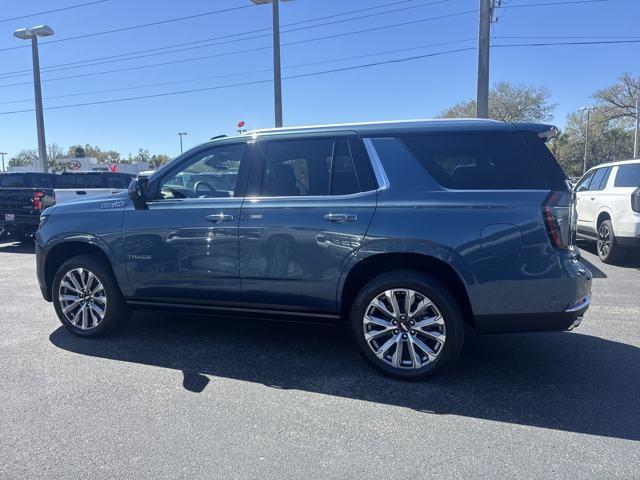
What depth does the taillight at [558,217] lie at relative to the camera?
11.5 ft

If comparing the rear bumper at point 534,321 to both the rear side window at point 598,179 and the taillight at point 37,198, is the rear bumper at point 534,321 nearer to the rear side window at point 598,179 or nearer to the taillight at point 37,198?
the rear side window at point 598,179

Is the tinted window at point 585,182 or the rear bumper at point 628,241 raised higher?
the tinted window at point 585,182

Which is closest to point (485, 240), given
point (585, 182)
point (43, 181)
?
point (585, 182)

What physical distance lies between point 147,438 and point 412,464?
163cm

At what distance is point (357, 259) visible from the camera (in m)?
3.85

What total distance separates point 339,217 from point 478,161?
1.15 metres

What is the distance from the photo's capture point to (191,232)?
14.2 feet

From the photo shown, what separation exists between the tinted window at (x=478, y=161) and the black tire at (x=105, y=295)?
10.2ft

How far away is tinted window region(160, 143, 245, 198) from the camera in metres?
4.42

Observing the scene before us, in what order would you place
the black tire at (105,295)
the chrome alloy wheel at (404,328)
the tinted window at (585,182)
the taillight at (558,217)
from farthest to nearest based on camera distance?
the tinted window at (585,182), the black tire at (105,295), the chrome alloy wheel at (404,328), the taillight at (558,217)

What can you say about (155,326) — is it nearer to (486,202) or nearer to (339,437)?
(339,437)

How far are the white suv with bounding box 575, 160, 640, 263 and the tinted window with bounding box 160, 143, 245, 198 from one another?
691 centimetres

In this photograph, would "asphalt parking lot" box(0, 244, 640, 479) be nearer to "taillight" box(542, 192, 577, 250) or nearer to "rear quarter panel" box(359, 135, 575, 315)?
"rear quarter panel" box(359, 135, 575, 315)

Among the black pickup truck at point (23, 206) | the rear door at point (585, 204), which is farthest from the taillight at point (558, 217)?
the black pickup truck at point (23, 206)
